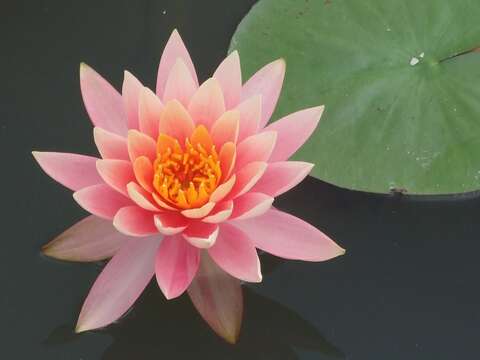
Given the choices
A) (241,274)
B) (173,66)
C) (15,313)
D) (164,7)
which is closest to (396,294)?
(241,274)

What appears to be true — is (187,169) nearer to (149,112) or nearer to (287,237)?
(149,112)

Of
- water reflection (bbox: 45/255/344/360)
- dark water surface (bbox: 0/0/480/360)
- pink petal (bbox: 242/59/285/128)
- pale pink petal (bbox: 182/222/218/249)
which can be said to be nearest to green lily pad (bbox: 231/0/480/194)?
dark water surface (bbox: 0/0/480/360)

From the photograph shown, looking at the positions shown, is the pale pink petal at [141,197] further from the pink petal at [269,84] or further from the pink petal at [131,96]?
the pink petal at [269,84]

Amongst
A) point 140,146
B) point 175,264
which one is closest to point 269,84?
point 140,146

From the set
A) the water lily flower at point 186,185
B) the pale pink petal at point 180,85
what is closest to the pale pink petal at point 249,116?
the water lily flower at point 186,185

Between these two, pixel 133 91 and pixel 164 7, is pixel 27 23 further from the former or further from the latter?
pixel 133 91
